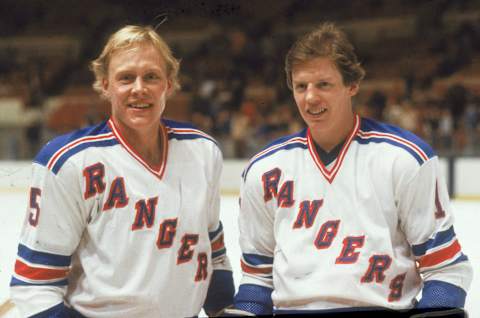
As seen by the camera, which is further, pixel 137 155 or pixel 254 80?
pixel 254 80

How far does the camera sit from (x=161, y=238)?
100 cm

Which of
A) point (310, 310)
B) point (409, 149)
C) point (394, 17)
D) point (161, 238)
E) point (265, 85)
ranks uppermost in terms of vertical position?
point (394, 17)

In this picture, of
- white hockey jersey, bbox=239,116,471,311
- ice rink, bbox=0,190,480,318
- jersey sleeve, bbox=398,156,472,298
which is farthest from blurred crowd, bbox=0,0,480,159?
jersey sleeve, bbox=398,156,472,298

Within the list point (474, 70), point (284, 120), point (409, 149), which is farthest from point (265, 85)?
point (474, 70)

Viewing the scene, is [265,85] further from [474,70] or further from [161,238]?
[474,70]

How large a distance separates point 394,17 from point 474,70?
41 cm

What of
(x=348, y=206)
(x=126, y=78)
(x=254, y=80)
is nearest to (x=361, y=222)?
(x=348, y=206)

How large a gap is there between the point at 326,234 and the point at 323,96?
0.76 feet

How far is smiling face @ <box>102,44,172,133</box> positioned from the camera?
97 centimetres

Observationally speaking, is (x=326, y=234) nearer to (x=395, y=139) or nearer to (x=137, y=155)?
(x=395, y=139)

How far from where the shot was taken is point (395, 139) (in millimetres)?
1011

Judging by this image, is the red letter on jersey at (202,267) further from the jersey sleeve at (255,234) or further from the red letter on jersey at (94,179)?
the red letter on jersey at (94,179)

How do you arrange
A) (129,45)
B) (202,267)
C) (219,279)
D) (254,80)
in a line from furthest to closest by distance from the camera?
(254,80)
(219,279)
(202,267)
(129,45)

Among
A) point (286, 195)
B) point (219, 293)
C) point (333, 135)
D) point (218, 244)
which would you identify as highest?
point (333, 135)
